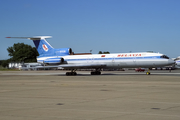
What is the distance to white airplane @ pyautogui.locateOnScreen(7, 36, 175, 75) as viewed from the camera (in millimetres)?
36500

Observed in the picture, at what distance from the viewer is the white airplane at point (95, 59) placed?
36.5m

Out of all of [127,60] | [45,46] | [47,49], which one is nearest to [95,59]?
[127,60]

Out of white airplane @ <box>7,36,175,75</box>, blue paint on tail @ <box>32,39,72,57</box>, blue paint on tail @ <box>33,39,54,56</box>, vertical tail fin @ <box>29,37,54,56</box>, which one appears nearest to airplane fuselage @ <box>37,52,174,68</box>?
white airplane @ <box>7,36,175,75</box>

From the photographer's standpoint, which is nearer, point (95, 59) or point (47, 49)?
point (95, 59)

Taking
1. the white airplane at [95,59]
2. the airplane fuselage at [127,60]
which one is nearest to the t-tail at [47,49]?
the white airplane at [95,59]

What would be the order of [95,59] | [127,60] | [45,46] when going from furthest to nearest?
[45,46] < [95,59] < [127,60]

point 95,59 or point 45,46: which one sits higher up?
point 45,46

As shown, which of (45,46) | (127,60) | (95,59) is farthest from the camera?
(45,46)

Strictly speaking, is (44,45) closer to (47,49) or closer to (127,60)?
(47,49)

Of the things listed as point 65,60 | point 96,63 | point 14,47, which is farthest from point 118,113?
point 14,47

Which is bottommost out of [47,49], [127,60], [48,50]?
[127,60]

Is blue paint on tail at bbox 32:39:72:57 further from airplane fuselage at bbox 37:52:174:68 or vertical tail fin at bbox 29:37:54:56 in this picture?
airplane fuselage at bbox 37:52:174:68

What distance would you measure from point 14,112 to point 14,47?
17024 centimetres

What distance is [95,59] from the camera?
4041cm
